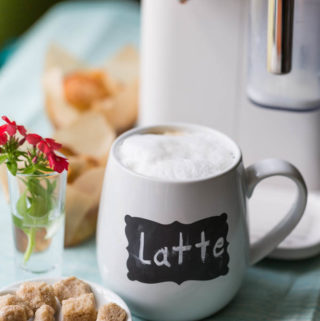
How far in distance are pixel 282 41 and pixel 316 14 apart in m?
0.08

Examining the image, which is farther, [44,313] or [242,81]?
[242,81]

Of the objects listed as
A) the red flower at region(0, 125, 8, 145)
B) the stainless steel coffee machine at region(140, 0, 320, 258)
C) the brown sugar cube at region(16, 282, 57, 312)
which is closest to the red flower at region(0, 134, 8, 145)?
the red flower at region(0, 125, 8, 145)

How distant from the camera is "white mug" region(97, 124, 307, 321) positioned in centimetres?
45

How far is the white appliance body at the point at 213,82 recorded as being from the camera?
585 mm

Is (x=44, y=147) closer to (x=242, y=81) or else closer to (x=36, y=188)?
(x=36, y=188)

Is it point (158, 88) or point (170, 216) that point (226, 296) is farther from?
point (158, 88)

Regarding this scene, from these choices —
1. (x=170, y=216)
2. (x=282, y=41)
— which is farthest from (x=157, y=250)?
(x=282, y=41)

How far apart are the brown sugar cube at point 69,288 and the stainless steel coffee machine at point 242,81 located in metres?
0.18

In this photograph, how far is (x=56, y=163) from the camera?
458 mm

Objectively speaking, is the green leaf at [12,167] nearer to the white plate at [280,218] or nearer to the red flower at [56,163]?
the red flower at [56,163]

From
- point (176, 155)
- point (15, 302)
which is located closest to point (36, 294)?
point (15, 302)

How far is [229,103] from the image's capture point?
62 centimetres

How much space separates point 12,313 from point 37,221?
10 centimetres

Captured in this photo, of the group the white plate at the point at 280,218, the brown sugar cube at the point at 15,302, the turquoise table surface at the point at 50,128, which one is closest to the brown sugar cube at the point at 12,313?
the brown sugar cube at the point at 15,302
